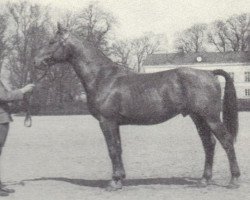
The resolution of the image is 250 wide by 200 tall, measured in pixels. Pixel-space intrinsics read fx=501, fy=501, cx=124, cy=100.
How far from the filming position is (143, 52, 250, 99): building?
91188mm

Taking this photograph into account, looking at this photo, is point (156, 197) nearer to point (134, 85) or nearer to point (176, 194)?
point (176, 194)

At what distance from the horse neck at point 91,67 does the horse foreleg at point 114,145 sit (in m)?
0.69

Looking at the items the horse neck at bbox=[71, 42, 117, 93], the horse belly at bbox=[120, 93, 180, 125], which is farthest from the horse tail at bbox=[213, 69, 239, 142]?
the horse neck at bbox=[71, 42, 117, 93]

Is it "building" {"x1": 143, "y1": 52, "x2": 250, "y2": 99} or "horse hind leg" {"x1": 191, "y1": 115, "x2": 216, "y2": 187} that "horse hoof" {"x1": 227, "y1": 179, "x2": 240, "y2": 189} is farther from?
"building" {"x1": 143, "y1": 52, "x2": 250, "y2": 99}

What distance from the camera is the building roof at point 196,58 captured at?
9038cm

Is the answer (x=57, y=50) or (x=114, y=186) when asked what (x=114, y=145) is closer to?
(x=114, y=186)

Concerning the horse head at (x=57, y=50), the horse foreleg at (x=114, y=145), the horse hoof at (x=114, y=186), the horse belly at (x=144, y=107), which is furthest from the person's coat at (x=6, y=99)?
the horse hoof at (x=114, y=186)

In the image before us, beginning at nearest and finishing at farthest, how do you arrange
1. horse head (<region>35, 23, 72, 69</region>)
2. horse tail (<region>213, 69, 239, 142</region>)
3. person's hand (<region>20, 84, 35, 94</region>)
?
person's hand (<region>20, 84, 35, 94</region>) → horse head (<region>35, 23, 72, 69</region>) → horse tail (<region>213, 69, 239, 142</region>)

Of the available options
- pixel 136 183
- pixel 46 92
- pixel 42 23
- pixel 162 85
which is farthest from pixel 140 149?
pixel 42 23

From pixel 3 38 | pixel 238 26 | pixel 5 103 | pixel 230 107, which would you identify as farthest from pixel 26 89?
pixel 238 26

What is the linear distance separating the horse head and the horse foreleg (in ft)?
4.34

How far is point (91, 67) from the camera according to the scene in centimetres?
855

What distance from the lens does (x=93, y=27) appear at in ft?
207

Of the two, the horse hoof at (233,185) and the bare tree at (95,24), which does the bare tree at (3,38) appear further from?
the horse hoof at (233,185)
